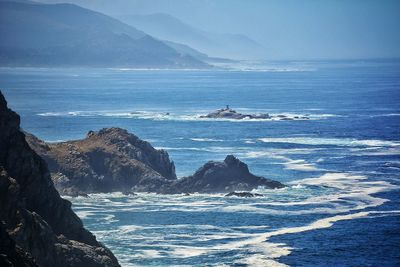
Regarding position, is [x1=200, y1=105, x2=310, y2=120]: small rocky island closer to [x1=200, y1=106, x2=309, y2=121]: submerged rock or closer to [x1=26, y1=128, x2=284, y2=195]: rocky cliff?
[x1=200, y1=106, x2=309, y2=121]: submerged rock

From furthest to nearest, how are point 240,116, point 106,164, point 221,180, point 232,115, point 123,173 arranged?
point 232,115, point 240,116, point 123,173, point 106,164, point 221,180

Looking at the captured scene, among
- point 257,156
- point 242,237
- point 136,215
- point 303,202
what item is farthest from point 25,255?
point 257,156

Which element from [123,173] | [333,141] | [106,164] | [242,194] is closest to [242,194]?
[242,194]

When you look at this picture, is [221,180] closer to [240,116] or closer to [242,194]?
[242,194]

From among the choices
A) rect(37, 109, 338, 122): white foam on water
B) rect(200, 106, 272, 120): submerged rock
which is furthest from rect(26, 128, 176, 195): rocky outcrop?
rect(200, 106, 272, 120): submerged rock

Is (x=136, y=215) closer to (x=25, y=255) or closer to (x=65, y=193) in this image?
(x=65, y=193)

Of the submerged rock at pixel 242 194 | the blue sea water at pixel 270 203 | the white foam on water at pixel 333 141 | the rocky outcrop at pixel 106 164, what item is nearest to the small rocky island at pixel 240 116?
the blue sea water at pixel 270 203
